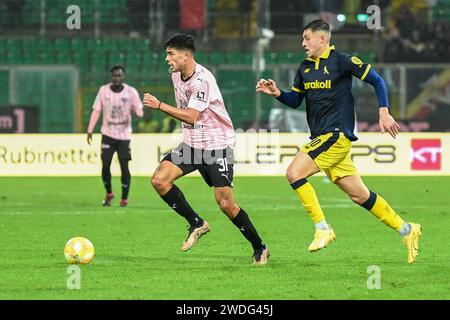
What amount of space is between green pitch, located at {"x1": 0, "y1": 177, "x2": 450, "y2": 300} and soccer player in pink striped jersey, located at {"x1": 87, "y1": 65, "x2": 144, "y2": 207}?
61 centimetres

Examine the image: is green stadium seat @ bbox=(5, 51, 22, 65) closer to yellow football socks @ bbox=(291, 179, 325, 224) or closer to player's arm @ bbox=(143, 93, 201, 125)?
player's arm @ bbox=(143, 93, 201, 125)

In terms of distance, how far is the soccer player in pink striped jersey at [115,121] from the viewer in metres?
17.4

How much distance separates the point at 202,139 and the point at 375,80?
5.21 ft

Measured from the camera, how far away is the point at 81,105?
2659 centimetres

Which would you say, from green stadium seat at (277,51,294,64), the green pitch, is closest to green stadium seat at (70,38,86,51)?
green stadium seat at (277,51,294,64)

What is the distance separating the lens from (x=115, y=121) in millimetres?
17422

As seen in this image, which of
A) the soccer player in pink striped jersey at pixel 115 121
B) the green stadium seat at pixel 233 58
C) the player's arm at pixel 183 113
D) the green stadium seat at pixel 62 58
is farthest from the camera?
the green stadium seat at pixel 62 58

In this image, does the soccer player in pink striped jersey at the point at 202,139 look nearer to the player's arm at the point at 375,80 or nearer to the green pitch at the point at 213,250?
the green pitch at the point at 213,250

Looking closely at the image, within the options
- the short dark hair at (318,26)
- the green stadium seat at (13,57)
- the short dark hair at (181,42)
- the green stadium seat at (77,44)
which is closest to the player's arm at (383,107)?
the short dark hair at (318,26)

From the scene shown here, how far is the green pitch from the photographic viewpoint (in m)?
8.53

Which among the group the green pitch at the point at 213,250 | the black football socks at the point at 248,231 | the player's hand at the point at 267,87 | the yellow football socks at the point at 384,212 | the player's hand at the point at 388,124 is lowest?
the green pitch at the point at 213,250

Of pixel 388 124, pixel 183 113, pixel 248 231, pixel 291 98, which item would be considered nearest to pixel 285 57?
pixel 291 98

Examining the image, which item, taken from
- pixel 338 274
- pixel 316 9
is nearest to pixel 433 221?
pixel 338 274

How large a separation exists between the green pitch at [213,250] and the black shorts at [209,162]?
0.75m
